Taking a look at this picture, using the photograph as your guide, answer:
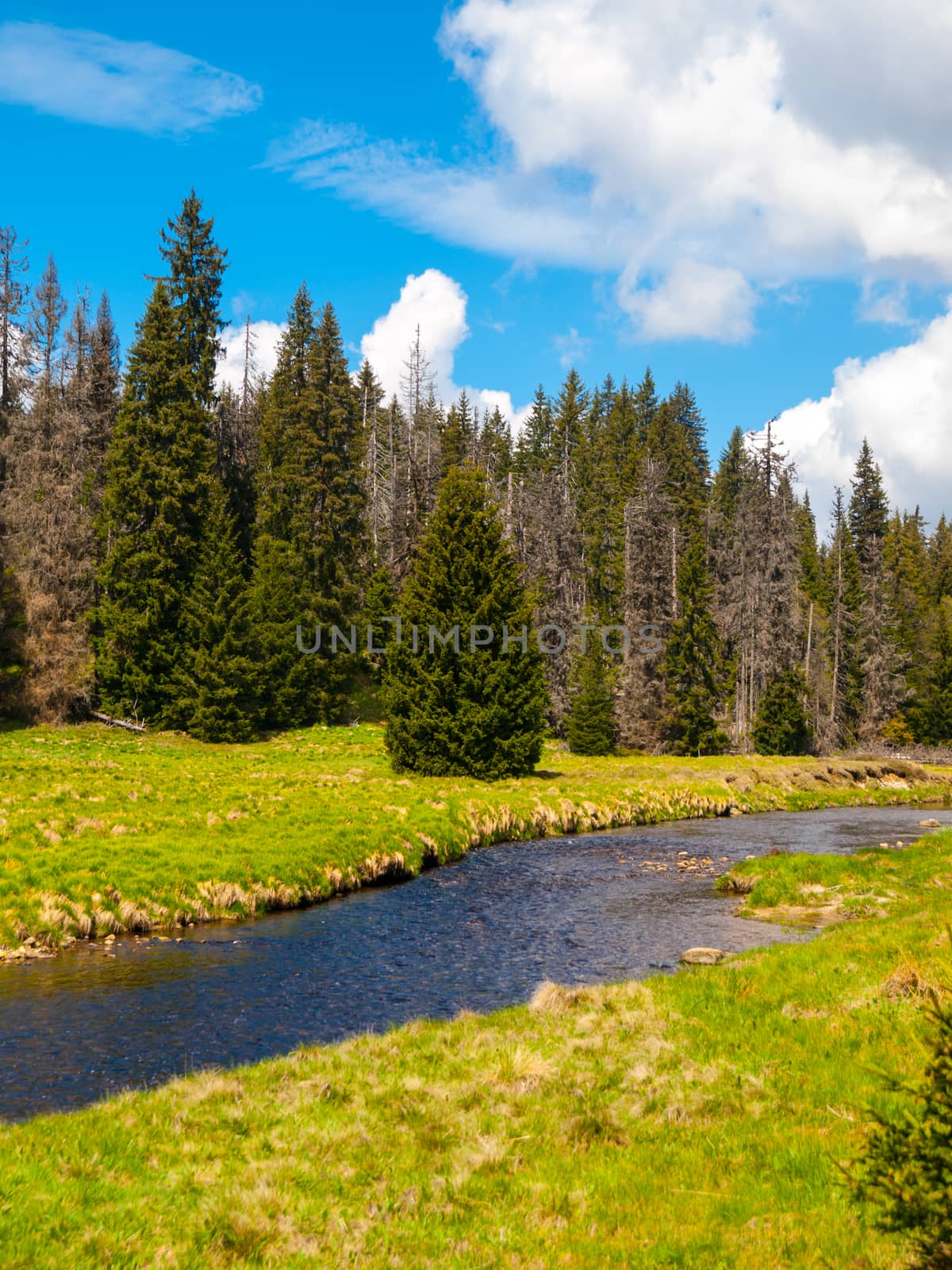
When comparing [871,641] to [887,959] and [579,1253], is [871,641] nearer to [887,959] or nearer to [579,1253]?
[887,959]

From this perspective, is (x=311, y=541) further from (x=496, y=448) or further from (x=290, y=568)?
(x=496, y=448)

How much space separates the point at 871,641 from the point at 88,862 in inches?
3009

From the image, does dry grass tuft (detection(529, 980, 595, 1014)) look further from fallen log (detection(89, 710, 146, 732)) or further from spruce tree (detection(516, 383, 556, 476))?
spruce tree (detection(516, 383, 556, 476))

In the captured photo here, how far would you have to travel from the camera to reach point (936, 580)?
123 meters

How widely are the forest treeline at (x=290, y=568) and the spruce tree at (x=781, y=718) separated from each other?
7.0 inches

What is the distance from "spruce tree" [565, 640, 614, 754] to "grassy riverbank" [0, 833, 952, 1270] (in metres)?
45.8

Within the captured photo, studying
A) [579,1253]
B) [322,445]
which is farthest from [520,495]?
[579,1253]

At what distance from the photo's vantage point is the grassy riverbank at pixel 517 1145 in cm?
669

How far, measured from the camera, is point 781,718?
218 feet

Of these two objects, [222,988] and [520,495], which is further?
[520,495]

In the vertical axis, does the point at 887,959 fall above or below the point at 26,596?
below

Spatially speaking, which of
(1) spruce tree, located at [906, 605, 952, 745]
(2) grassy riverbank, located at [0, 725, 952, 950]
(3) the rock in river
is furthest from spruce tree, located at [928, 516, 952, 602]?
(3) the rock in river

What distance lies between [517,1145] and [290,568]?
56.1 metres

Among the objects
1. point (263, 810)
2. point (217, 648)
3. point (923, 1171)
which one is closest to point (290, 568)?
point (217, 648)
